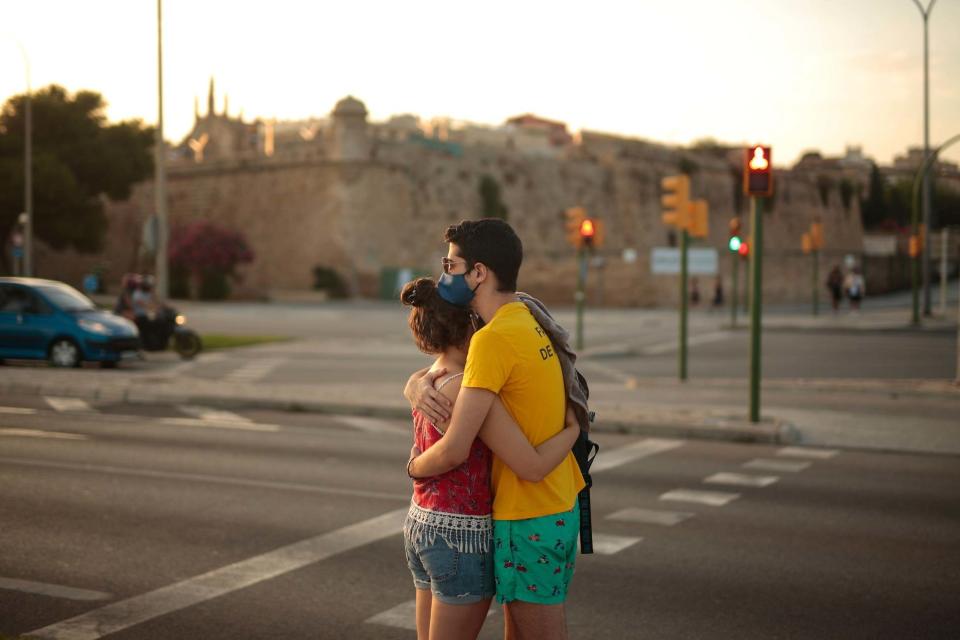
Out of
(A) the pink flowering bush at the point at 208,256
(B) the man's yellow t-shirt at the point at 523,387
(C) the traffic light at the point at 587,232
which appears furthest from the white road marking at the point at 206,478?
(A) the pink flowering bush at the point at 208,256

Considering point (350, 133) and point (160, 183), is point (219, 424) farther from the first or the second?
point (350, 133)

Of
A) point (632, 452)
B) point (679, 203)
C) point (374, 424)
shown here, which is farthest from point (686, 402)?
point (679, 203)

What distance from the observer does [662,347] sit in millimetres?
27797

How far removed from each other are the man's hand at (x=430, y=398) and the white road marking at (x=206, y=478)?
16.0 ft

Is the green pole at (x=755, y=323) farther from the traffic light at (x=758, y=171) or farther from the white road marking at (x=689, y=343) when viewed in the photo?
the white road marking at (x=689, y=343)

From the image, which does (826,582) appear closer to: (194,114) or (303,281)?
(303,281)

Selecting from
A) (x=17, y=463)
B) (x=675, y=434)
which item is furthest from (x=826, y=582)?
(x=17, y=463)

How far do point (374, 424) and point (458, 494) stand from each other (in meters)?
9.71

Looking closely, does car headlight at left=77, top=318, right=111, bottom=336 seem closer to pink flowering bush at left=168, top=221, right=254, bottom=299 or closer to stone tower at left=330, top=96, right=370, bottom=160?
pink flowering bush at left=168, top=221, right=254, bottom=299

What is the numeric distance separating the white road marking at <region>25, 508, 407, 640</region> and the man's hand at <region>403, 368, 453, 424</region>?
253 centimetres

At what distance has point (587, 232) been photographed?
25.8m

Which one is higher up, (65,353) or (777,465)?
(65,353)

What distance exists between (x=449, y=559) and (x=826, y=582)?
136 inches

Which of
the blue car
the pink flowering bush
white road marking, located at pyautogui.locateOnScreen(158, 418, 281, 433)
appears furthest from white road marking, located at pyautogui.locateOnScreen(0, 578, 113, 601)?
the pink flowering bush
